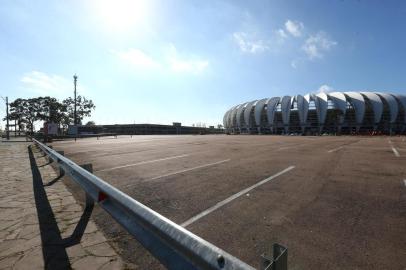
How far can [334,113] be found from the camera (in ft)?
276

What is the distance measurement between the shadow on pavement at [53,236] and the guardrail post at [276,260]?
95.1 inches

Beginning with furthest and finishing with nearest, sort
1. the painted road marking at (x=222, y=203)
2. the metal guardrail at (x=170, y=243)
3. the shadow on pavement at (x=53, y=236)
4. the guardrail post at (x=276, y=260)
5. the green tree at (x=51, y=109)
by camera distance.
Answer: the green tree at (x=51, y=109)
the painted road marking at (x=222, y=203)
the shadow on pavement at (x=53, y=236)
the metal guardrail at (x=170, y=243)
the guardrail post at (x=276, y=260)

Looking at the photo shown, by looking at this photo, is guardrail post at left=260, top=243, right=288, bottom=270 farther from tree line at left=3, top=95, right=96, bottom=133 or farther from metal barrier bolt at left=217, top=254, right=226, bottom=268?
tree line at left=3, top=95, right=96, bottom=133

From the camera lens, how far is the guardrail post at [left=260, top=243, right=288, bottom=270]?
1.32 metres

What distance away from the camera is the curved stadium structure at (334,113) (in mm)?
86688

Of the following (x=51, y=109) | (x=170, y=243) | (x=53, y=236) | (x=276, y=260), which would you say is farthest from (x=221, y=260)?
(x=51, y=109)

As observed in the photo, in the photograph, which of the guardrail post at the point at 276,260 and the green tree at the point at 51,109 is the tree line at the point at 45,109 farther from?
the guardrail post at the point at 276,260

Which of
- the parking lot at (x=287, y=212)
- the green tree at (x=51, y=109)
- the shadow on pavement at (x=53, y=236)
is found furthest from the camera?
the green tree at (x=51, y=109)

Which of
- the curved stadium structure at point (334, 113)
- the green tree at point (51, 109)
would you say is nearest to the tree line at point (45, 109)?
the green tree at point (51, 109)

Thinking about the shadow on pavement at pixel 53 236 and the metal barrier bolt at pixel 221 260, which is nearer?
the metal barrier bolt at pixel 221 260

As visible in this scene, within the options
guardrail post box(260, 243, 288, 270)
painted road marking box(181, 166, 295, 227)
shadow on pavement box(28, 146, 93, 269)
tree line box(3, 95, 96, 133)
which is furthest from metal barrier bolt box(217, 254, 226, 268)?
tree line box(3, 95, 96, 133)

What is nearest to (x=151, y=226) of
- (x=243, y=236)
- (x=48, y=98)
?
(x=243, y=236)

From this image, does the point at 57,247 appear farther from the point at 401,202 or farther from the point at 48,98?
the point at 48,98

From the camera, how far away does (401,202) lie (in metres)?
4.95
